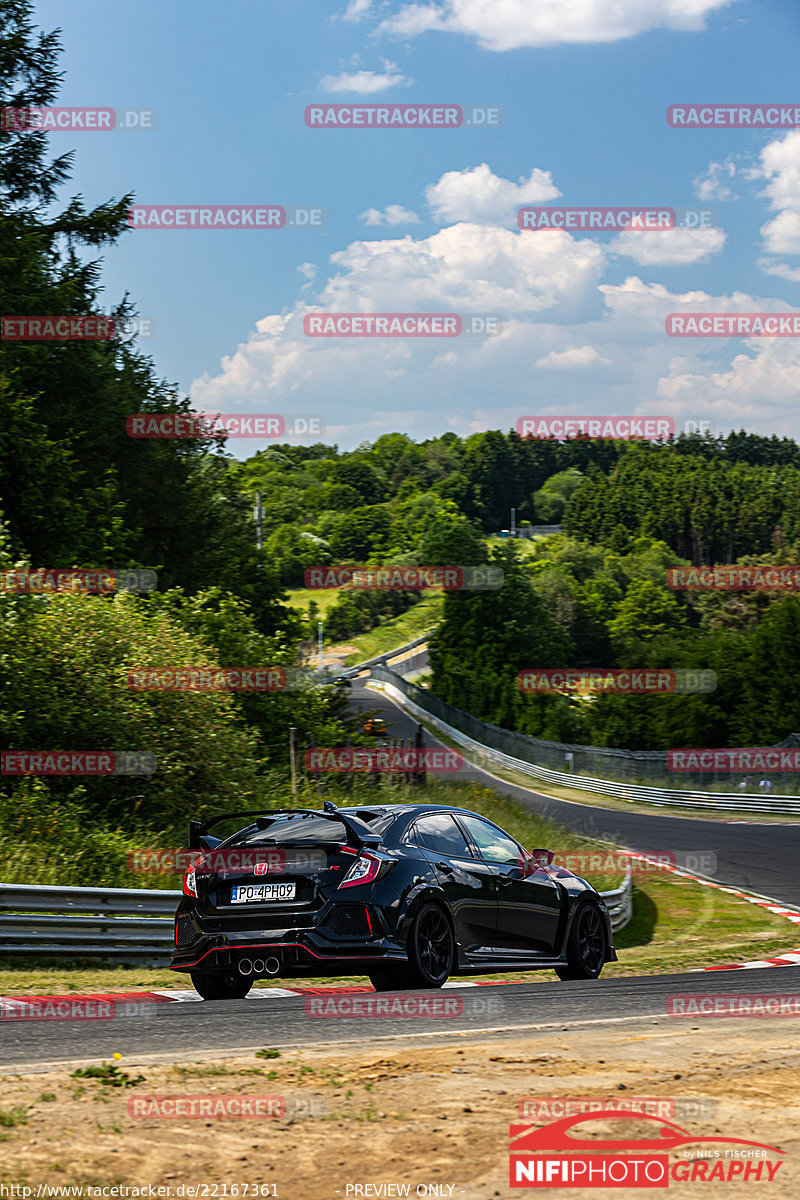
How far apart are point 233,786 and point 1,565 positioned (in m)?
4.59

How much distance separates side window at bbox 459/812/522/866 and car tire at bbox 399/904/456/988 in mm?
889

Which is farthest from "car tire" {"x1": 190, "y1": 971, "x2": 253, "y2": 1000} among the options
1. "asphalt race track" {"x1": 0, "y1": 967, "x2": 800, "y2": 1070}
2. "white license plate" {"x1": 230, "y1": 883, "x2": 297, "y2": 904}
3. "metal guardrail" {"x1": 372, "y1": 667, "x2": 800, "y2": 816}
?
"metal guardrail" {"x1": 372, "y1": 667, "x2": 800, "y2": 816}

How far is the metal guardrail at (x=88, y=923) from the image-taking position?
34.1ft

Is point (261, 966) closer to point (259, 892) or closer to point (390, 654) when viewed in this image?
point (259, 892)

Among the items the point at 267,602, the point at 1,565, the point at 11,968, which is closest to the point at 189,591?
the point at 267,602

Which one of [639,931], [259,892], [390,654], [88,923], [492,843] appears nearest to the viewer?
[259,892]

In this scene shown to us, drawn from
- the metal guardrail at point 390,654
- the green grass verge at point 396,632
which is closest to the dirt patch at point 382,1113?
the metal guardrail at point 390,654

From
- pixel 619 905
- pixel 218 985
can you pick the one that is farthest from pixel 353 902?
pixel 619 905

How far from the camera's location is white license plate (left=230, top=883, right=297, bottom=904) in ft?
26.7

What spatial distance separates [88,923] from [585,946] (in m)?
4.36

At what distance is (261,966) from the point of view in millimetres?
8117

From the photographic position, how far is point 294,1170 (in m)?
4.16

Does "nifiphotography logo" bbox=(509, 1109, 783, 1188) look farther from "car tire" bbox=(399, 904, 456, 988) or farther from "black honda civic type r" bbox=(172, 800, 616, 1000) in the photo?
"car tire" bbox=(399, 904, 456, 988)

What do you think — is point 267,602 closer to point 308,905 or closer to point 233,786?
point 233,786
